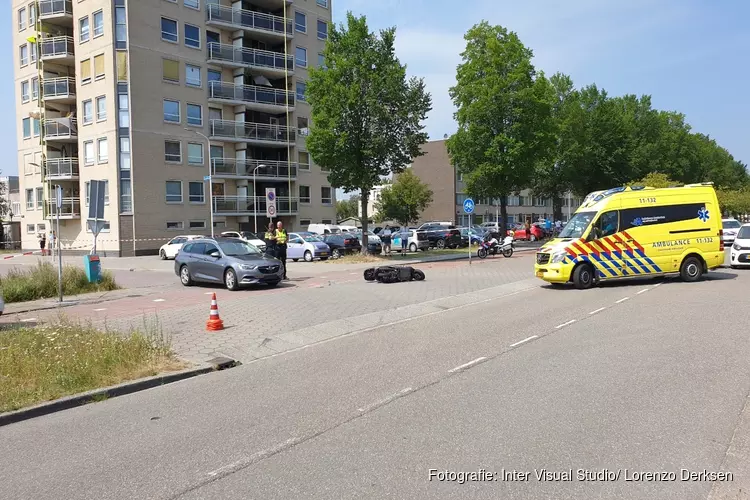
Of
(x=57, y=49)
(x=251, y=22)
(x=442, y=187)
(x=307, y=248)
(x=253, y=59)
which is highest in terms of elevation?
(x=251, y=22)

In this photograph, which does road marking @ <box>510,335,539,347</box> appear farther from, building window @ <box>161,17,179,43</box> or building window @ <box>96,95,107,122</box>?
building window @ <box>161,17,179,43</box>

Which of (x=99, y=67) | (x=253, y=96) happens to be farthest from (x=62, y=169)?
(x=253, y=96)

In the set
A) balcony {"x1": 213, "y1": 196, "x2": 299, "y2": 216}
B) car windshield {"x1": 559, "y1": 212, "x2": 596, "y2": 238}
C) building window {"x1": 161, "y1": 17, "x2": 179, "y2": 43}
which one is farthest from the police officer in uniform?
building window {"x1": 161, "y1": 17, "x2": 179, "y2": 43}

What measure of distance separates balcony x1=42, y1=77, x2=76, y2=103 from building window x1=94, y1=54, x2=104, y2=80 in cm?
435

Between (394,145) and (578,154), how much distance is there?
3119 centimetres

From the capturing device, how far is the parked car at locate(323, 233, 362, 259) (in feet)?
Answer: 102

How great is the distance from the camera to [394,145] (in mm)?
28797

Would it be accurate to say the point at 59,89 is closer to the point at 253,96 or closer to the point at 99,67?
the point at 99,67

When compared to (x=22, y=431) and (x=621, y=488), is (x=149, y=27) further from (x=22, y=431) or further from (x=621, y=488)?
(x=621, y=488)

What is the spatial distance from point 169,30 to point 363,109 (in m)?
22.4

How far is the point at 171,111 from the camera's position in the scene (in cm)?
4238

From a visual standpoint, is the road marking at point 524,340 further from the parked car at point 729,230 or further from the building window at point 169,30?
the building window at point 169,30

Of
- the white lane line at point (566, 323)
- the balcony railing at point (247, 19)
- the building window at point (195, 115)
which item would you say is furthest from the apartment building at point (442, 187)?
the white lane line at point (566, 323)

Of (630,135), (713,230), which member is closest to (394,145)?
(713,230)
